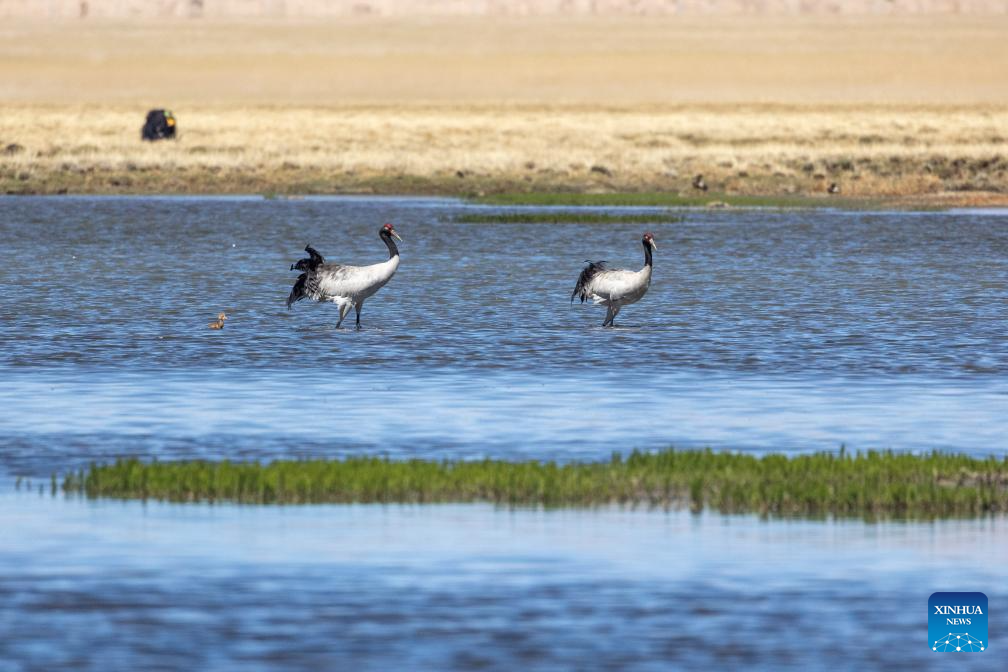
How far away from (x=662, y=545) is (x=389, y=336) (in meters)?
14.4

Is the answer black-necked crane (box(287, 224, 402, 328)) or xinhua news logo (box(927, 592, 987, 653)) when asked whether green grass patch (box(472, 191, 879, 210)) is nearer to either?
black-necked crane (box(287, 224, 402, 328))

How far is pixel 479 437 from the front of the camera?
1828 cm

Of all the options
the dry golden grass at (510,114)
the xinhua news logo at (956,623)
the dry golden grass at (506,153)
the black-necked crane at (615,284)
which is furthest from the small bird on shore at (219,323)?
the dry golden grass at (506,153)

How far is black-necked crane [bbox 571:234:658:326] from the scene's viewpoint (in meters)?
27.0

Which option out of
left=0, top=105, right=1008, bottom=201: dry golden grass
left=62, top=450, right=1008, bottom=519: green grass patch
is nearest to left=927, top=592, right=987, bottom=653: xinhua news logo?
left=62, top=450, right=1008, bottom=519: green grass patch

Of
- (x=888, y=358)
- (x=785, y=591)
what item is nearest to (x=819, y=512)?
(x=785, y=591)

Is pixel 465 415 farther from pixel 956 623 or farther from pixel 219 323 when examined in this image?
pixel 219 323

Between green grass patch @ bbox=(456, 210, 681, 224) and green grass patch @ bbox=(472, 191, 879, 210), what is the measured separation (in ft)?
21.1

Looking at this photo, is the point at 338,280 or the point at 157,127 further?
the point at 157,127

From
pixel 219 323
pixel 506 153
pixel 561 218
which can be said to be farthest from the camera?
pixel 506 153

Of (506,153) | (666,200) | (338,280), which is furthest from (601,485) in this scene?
(506,153)

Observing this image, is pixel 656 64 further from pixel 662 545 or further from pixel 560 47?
pixel 662 545

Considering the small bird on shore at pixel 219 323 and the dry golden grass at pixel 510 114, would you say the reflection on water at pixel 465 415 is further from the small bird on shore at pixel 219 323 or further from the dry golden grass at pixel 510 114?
the dry golden grass at pixel 510 114

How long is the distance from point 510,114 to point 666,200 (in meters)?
54.8
